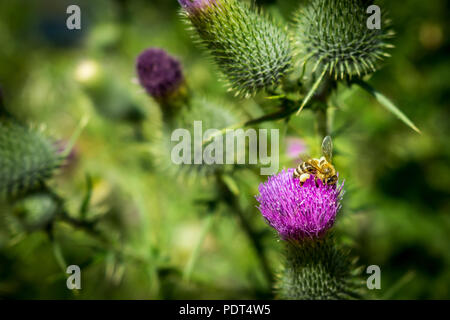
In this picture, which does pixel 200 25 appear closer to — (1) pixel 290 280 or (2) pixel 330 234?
(2) pixel 330 234

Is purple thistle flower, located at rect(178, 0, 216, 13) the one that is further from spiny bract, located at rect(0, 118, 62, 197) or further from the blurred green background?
spiny bract, located at rect(0, 118, 62, 197)

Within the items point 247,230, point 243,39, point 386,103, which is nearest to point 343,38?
point 386,103

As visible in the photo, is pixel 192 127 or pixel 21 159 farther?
pixel 192 127

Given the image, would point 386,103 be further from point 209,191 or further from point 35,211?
point 35,211

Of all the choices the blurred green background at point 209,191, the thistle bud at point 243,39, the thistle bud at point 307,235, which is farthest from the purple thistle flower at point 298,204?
the blurred green background at point 209,191

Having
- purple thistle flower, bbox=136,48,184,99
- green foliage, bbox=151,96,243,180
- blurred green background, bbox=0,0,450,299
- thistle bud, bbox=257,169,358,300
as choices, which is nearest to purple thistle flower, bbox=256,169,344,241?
thistle bud, bbox=257,169,358,300
